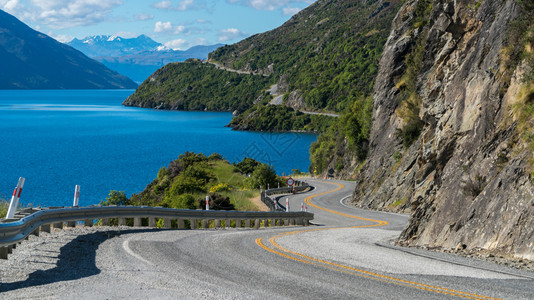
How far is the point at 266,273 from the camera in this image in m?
9.58

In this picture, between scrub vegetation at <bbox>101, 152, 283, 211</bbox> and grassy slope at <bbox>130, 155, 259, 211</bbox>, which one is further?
grassy slope at <bbox>130, 155, 259, 211</bbox>

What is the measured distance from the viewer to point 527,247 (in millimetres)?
10750

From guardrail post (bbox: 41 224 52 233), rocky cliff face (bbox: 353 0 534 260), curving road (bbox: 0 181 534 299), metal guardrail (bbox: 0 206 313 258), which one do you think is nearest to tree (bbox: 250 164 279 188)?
rocky cliff face (bbox: 353 0 534 260)

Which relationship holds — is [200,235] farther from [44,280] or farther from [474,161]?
[474,161]

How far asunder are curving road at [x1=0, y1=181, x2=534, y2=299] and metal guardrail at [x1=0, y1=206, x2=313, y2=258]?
107cm

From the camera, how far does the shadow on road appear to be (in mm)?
8148

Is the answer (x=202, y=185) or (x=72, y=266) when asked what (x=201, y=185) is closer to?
(x=202, y=185)

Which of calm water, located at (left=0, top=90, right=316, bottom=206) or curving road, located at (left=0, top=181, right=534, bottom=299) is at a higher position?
calm water, located at (left=0, top=90, right=316, bottom=206)

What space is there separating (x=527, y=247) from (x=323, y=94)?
178 meters

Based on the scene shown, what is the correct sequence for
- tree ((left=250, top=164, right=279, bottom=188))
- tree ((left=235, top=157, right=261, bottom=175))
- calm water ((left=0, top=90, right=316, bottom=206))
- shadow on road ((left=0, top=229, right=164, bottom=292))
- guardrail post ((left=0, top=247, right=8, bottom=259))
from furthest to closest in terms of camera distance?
1. calm water ((left=0, top=90, right=316, bottom=206))
2. tree ((left=235, top=157, right=261, bottom=175))
3. tree ((left=250, top=164, right=279, bottom=188))
4. guardrail post ((left=0, top=247, right=8, bottom=259))
5. shadow on road ((left=0, top=229, right=164, bottom=292))

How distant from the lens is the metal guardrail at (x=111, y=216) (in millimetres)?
9547

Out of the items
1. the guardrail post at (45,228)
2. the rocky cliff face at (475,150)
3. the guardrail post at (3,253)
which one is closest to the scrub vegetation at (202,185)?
the rocky cliff face at (475,150)

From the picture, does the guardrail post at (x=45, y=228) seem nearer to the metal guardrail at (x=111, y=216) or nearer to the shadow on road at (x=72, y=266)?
the metal guardrail at (x=111, y=216)

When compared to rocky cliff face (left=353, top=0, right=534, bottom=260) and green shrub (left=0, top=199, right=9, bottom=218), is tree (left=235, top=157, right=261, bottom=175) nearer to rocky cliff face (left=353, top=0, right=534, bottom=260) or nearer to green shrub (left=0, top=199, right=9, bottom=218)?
rocky cliff face (left=353, top=0, right=534, bottom=260)
